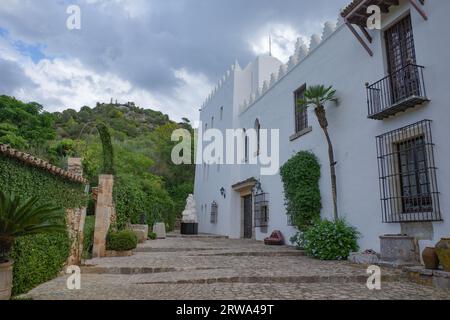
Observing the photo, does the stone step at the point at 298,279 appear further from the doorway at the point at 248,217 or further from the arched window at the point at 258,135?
the doorway at the point at 248,217

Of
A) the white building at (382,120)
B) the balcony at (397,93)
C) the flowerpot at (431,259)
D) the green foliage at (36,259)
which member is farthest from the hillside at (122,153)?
the flowerpot at (431,259)

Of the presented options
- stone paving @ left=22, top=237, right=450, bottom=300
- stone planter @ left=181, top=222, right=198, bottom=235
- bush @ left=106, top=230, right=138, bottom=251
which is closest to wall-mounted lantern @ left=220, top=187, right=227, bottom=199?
stone planter @ left=181, top=222, right=198, bottom=235

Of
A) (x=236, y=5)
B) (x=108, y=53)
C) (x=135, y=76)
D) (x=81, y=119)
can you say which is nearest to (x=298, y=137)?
(x=236, y=5)

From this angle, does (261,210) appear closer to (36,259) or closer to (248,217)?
(248,217)

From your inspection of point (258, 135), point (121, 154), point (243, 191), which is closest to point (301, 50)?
point (258, 135)

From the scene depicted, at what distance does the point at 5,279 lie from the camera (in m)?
3.93

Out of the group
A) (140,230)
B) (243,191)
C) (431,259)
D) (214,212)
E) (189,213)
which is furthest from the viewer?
(214,212)

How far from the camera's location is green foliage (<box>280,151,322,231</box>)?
961 cm

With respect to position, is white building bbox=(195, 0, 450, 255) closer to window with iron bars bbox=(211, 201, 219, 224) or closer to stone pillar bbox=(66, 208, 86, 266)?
stone pillar bbox=(66, 208, 86, 266)

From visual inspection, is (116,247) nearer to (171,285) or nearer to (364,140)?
(171,285)

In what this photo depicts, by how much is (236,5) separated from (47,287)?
8856 millimetres

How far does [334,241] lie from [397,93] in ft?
12.7

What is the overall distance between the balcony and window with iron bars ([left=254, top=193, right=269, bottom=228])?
21.0 ft

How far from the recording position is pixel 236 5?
31.9 ft
